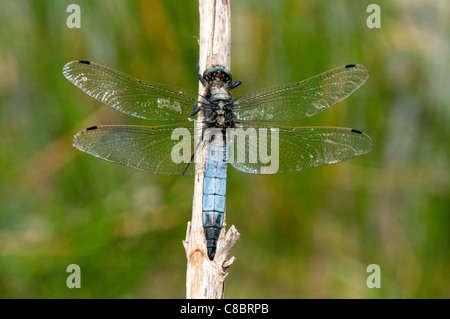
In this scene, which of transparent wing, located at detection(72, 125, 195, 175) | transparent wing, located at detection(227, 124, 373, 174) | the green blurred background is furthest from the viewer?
the green blurred background

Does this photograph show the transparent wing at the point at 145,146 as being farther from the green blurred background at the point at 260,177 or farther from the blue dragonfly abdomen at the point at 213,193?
the green blurred background at the point at 260,177

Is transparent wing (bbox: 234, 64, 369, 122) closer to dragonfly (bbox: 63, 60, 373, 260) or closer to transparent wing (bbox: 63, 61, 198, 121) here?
dragonfly (bbox: 63, 60, 373, 260)

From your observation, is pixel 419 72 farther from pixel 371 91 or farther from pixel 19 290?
pixel 19 290

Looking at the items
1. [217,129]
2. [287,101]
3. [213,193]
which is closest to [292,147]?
[287,101]

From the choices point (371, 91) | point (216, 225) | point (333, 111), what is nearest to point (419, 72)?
point (371, 91)

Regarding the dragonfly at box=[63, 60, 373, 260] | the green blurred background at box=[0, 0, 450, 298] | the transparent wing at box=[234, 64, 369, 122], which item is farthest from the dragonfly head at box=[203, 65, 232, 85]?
the green blurred background at box=[0, 0, 450, 298]

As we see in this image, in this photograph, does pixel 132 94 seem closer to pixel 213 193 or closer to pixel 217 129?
pixel 217 129
